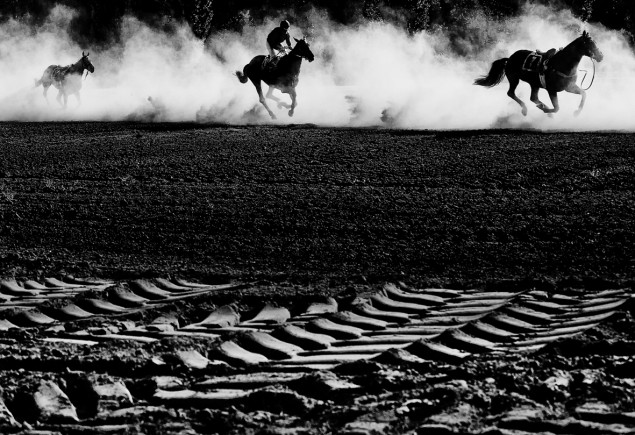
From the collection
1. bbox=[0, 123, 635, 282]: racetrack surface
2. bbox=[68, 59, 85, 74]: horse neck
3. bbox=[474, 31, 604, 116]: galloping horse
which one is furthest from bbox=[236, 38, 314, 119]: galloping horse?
bbox=[68, 59, 85, 74]: horse neck

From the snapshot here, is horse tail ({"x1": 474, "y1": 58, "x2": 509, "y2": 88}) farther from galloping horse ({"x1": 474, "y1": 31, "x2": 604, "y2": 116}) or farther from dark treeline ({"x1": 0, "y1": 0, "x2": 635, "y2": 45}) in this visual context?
dark treeline ({"x1": 0, "y1": 0, "x2": 635, "y2": 45})

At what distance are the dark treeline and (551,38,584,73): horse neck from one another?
39.8 feet

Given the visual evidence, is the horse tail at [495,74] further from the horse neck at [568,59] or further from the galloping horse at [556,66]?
the horse neck at [568,59]

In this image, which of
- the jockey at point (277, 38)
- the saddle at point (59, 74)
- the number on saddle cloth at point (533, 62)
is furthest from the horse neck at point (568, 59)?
the saddle at point (59, 74)

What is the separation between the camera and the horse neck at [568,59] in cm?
1767

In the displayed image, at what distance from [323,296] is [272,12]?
112ft

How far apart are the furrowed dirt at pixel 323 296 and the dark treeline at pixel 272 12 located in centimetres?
1892

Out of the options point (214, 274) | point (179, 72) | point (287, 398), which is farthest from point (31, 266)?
point (179, 72)

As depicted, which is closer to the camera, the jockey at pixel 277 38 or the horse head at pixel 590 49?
the horse head at pixel 590 49

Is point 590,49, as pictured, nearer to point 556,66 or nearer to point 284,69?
point 556,66

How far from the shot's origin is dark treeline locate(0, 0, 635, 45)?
30609 millimetres

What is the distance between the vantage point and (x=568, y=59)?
17734 millimetres

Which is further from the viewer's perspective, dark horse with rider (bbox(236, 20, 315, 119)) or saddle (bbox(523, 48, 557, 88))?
dark horse with rider (bbox(236, 20, 315, 119))

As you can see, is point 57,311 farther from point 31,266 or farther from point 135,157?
point 135,157
